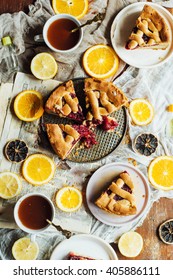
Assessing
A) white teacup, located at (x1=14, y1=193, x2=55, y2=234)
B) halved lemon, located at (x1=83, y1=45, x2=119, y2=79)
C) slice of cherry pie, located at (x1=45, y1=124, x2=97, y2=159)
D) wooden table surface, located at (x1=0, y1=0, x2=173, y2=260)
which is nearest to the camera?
white teacup, located at (x1=14, y1=193, x2=55, y2=234)

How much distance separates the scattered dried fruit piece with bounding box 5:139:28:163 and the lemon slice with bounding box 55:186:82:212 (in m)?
0.41

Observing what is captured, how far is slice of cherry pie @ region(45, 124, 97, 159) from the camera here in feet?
13.9

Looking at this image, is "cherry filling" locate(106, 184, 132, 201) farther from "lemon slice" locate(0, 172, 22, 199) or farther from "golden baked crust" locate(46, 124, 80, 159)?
"lemon slice" locate(0, 172, 22, 199)

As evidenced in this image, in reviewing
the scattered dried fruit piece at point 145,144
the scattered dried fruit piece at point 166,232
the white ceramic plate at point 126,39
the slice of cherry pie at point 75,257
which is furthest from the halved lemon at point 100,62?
the slice of cherry pie at point 75,257

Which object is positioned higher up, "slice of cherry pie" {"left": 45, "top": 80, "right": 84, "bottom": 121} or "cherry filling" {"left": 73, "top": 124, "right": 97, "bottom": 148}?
"slice of cherry pie" {"left": 45, "top": 80, "right": 84, "bottom": 121}

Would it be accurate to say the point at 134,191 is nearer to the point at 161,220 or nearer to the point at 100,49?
the point at 161,220

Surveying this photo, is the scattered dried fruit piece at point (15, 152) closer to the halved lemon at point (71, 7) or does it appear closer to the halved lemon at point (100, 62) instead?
the halved lemon at point (100, 62)

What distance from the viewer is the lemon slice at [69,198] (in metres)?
4.30

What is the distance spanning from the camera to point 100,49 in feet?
14.7

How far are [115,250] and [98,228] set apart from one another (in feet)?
0.73

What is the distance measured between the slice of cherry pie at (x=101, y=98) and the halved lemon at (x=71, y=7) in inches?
24.9

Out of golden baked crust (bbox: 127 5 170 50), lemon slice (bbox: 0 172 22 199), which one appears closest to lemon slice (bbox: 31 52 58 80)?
golden baked crust (bbox: 127 5 170 50)

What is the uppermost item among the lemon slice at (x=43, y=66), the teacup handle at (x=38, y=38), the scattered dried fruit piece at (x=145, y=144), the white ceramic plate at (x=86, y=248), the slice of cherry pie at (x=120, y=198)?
the teacup handle at (x=38, y=38)

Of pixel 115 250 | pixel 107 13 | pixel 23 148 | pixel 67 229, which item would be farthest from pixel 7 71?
pixel 115 250
